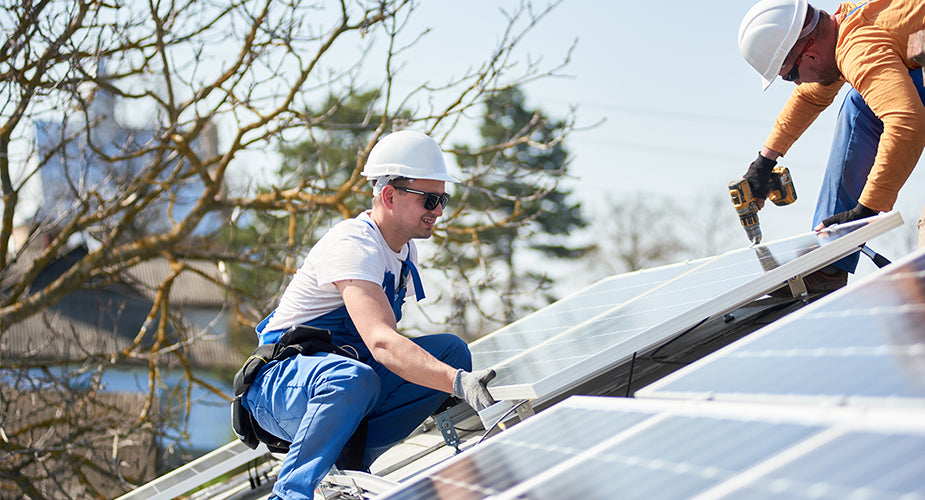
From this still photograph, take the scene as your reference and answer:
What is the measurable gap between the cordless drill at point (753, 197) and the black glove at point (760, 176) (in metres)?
0.03

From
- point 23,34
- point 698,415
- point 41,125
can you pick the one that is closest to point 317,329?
point 698,415

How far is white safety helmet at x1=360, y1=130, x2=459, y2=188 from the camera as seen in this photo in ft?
13.4

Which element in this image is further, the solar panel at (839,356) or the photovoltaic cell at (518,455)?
the photovoltaic cell at (518,455)

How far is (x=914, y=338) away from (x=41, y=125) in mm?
8910

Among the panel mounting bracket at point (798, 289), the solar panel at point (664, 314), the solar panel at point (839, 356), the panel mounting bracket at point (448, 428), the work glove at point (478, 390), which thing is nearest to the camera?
the solar panel at point (839, 356)

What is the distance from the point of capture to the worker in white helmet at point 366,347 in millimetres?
3186

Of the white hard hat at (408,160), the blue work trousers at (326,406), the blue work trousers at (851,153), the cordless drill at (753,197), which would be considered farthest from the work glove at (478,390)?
the cordless drill at (753,197)

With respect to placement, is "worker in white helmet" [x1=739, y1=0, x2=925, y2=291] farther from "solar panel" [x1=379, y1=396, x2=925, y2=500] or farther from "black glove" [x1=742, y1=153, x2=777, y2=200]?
"solar panel" [x1=379, y1=396, x2=925, y2=500]

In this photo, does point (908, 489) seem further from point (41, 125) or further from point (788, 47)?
point (41, 125)

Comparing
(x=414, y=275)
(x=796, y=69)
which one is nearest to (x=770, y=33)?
(x=796, y=69)

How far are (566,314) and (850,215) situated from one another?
1899mm

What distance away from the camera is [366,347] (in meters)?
3.96

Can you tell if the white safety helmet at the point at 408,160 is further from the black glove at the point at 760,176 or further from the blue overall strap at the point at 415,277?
the black glove at the point at 760,176

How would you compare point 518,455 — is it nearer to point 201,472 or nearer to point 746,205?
point 746,205
